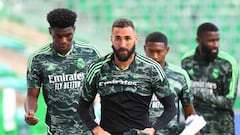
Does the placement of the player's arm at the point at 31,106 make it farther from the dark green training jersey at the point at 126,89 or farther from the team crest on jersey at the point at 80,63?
the dark green training jersey at the point at 126,89

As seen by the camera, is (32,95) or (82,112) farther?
(32,95)

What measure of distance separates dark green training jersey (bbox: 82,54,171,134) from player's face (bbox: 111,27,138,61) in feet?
0.44

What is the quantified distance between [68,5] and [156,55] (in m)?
9.72

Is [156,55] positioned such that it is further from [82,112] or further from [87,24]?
[87,24]

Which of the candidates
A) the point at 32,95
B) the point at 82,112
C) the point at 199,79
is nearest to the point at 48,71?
the point at 32,95

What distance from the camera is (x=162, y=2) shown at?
15.6m

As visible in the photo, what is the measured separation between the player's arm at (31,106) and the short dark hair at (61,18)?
610 millimetres

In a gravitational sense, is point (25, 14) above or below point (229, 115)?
above

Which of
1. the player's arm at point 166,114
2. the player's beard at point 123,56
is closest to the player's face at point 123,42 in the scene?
the player's beard at point 123,56

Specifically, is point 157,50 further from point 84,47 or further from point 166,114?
point 166,114

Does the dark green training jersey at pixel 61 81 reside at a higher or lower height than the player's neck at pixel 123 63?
lower

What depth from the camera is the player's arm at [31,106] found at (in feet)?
18.0

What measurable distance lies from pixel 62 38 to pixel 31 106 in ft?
2.06

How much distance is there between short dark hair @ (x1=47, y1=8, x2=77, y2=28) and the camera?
553cm
